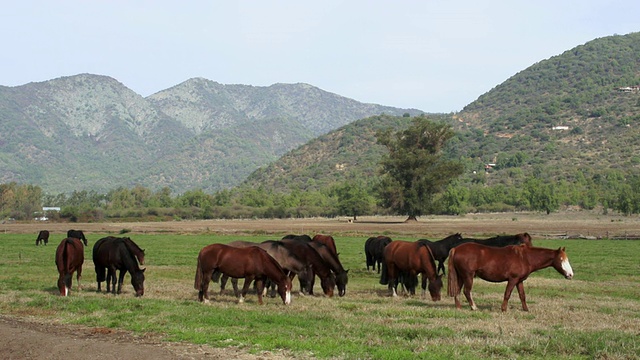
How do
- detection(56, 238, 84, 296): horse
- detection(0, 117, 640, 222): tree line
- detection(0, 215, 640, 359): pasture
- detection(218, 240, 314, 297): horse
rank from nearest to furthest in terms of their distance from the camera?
detection(0, 215, 640, 359): pasture, detection(56, 238, 84, 296): horse, detection(218, 240, 314, 297): horse, detection(0, 117, 640, 222): tree line

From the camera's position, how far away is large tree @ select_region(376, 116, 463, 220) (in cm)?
9562

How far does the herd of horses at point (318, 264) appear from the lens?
52.3 feet

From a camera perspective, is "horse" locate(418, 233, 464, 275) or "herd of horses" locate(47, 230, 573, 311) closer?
"herd of horses" locate(47, 230, 573, 311)

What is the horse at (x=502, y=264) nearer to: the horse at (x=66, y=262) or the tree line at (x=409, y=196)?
the horse at (x=66, y=262)

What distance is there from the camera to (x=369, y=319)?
14.1 m

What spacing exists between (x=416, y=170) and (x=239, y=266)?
267 ft

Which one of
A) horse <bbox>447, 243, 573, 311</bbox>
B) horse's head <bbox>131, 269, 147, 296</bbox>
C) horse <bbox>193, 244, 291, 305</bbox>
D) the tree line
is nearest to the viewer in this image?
horse <bbox>447, 243, 573, 311</bbox>

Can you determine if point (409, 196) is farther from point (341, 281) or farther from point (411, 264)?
point (411, 264)

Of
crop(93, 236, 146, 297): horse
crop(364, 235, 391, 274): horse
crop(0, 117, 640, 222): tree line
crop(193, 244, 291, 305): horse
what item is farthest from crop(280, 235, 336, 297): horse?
crop(0, 117, 640, 222): tree line

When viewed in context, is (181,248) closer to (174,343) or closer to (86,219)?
(174,343)

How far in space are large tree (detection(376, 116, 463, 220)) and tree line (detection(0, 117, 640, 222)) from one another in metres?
0.15

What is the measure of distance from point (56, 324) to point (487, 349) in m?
9.08

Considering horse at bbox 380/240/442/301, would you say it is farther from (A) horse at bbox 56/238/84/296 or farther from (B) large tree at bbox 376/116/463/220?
(B) large tree at bbox 376/116/463/220

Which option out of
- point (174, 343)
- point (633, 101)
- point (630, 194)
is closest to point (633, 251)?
point (174, 343)
